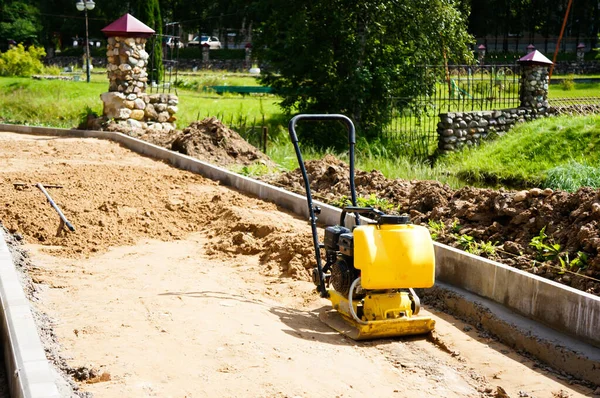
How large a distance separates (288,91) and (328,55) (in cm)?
169

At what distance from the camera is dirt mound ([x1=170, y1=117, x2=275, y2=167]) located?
48.0 ft

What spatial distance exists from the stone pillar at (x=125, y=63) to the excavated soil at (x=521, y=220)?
31.7 ft

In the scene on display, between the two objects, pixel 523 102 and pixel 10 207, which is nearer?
pixel 10 207

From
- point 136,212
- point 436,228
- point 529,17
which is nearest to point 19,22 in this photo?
point 529,17

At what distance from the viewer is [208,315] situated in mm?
6277

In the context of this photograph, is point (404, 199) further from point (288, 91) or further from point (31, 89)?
point (31, 89)

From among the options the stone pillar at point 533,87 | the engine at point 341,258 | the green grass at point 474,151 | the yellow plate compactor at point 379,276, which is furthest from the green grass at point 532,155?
the yellow plate compactor at point 379,276

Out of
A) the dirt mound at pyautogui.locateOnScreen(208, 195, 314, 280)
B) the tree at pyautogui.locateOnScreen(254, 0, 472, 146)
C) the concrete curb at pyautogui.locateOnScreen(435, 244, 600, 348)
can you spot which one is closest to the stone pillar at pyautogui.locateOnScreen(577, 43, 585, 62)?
the tree at pyautogui.locateOnScreen(254, 0, 472, 146)

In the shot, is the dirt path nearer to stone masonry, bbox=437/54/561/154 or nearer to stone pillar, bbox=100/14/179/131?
stone pillar, bbox=100/14/179/131

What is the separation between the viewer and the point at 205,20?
57.8 m

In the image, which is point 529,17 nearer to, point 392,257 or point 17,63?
point 17,63

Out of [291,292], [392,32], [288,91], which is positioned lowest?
[291,292]

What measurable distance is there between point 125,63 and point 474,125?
8.61m

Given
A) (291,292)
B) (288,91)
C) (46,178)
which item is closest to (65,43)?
(288,91)
